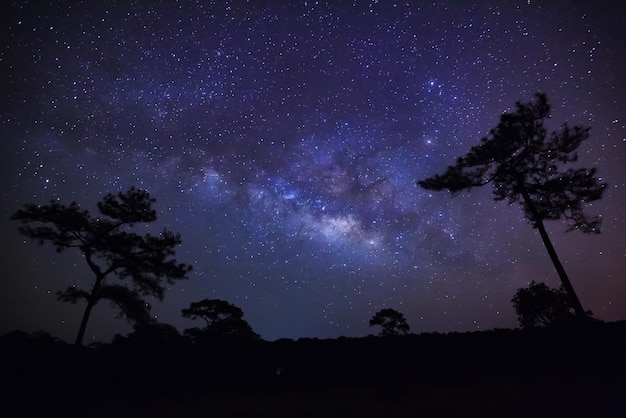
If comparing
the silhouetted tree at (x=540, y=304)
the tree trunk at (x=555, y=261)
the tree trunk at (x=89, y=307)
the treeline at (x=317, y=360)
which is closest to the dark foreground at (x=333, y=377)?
the treeline at (x=317, y=360)

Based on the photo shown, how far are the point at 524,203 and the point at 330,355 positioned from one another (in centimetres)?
1587

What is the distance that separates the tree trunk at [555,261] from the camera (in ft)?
50.5

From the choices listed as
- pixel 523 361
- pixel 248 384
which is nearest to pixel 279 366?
pixel 248 384

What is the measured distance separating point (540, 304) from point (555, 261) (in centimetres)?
2299

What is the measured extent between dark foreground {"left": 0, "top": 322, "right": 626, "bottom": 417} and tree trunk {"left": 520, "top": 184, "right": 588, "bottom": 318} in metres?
4.98

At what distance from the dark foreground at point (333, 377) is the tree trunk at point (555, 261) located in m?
4.98

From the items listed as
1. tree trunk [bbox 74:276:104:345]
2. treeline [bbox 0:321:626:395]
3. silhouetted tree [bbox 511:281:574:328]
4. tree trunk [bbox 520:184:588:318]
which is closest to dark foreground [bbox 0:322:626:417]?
treeline [bbox 0:321:626:395]

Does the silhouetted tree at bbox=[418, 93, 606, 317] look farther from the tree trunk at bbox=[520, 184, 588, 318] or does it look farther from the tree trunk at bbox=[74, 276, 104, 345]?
the tree trunk at bbox=[74, 276, 104, 345]

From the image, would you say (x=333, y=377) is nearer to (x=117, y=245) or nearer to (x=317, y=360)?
(x=317, y=360)

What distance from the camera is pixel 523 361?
9.98 metres

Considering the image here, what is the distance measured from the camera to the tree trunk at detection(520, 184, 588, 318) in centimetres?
1540

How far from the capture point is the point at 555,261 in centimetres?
1709

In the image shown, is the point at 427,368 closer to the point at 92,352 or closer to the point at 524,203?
the point at 92,352

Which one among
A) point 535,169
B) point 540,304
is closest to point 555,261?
point 535,169
